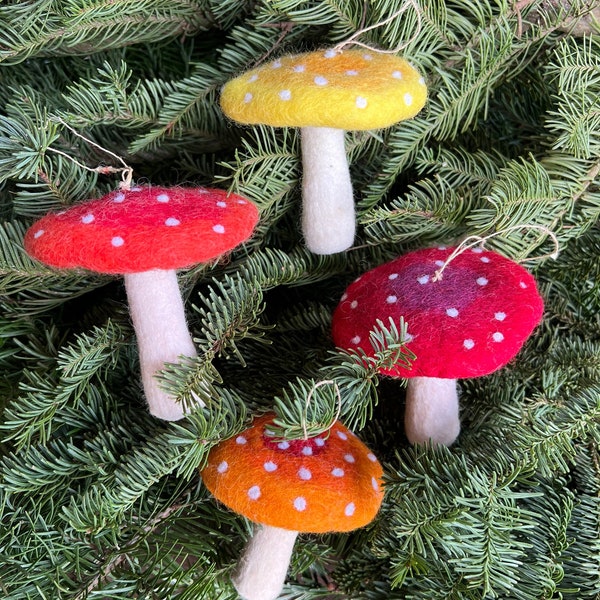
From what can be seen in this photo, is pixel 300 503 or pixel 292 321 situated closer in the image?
pixel 300 503

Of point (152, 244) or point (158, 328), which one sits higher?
point (152, 244)

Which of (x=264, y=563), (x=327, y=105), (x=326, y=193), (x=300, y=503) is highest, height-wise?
(x=327, y=105)

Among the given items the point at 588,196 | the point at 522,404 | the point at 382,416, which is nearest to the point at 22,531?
the point at 382,416

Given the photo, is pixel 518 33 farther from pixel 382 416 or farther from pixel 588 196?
pixel 382 416

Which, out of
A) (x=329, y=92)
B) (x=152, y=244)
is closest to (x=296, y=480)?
(x=152, y=244)

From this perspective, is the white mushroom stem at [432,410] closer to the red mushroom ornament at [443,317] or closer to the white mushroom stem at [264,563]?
the red mushroom ornament at [443,317]

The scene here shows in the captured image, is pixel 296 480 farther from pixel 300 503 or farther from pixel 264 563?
pixel 264 563
